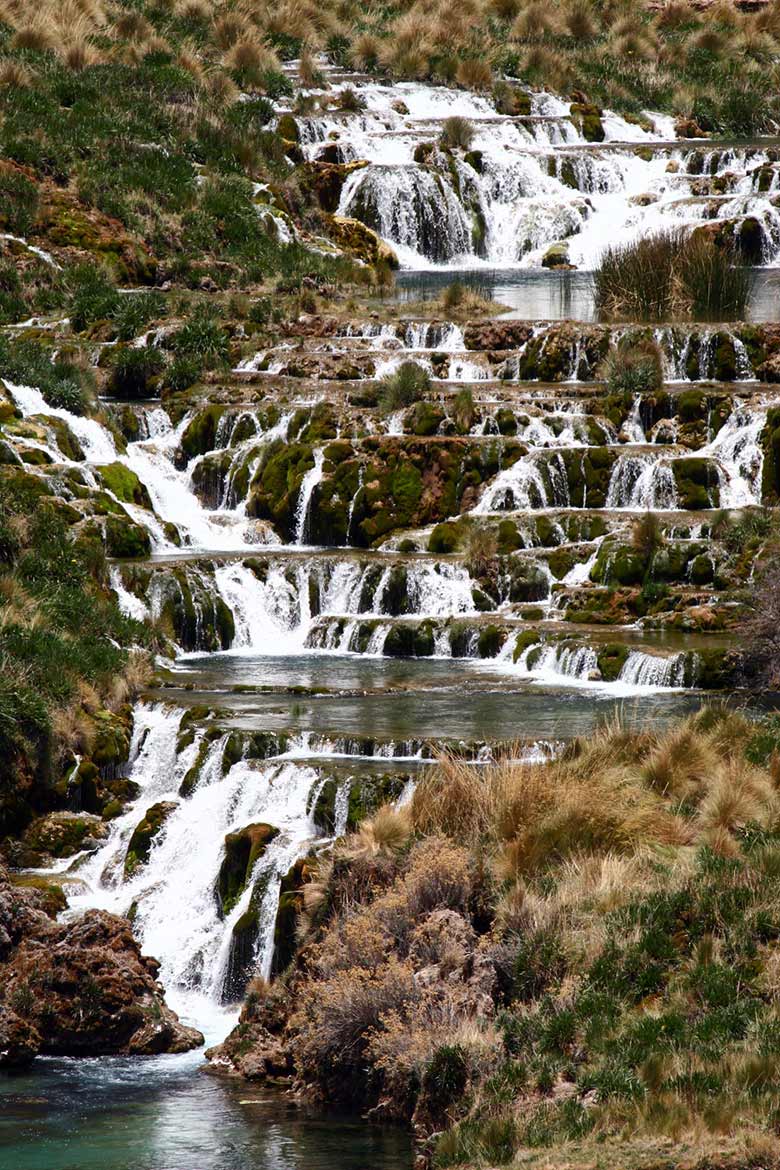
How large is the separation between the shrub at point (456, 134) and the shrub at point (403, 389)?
19.1 meters

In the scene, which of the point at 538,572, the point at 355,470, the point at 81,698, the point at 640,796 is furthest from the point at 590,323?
the point at 640,796

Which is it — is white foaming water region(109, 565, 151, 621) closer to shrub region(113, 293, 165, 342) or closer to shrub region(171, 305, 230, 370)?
shrub region(171, 305, 230, 370)

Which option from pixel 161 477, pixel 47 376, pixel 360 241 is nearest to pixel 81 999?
pixel 161 477

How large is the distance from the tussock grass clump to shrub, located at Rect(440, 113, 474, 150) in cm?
1288

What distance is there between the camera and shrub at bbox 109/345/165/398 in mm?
35062

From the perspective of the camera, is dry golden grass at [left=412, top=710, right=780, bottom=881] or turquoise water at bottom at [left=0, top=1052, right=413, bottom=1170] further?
dry golden grass at [left=412, top=710, right=780, bottom=881]

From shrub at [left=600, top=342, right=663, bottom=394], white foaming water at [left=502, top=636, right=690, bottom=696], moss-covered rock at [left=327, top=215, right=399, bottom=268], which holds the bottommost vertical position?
white foaming water at [left=502, top=636, right=690, bottom=696]

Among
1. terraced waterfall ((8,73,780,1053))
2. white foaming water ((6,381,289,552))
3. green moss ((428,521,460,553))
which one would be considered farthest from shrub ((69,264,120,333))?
green moss ((428,521,460,553))

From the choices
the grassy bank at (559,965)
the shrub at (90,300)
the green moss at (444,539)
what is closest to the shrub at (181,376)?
the shrub at (90,300)

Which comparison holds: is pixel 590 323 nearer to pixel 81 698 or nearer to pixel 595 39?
pixel 81 698

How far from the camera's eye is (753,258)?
44.8m

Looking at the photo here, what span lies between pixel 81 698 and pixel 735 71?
43.1 meters

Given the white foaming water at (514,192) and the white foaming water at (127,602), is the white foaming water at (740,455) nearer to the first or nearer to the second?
the white foaming water at (127,602)

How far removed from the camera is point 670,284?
37.1 meters
